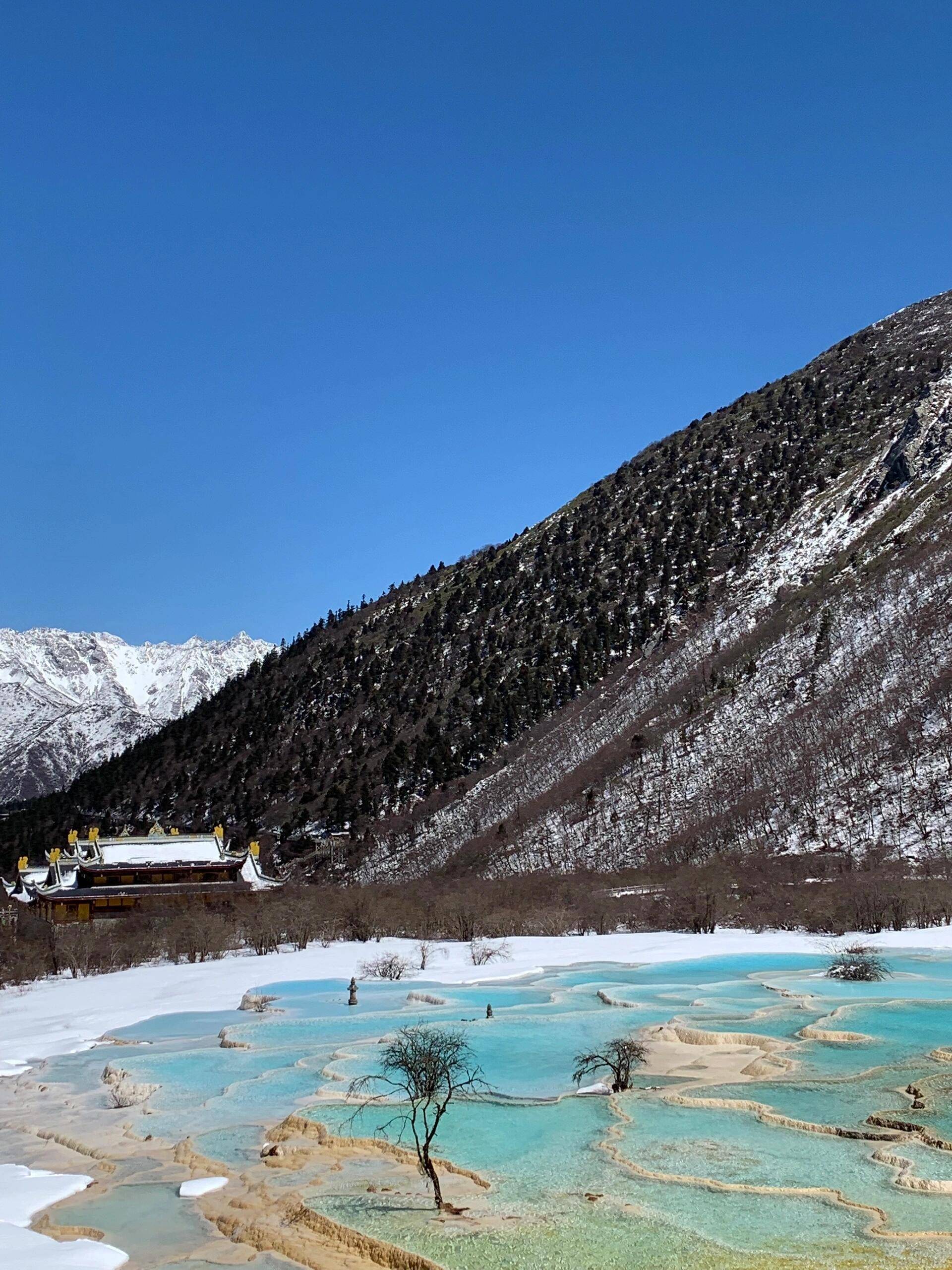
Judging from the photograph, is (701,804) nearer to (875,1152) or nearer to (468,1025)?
(468,1025)

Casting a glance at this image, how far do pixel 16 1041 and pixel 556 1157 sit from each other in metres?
21.7

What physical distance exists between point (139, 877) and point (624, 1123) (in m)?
63.6

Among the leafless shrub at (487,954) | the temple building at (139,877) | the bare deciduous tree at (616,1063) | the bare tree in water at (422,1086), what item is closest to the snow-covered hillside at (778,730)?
the temple building at (139,877)

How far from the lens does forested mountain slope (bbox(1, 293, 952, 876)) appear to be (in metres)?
82.4

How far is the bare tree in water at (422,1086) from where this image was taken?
54.2ft

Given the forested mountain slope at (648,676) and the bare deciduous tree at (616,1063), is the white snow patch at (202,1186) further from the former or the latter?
the forested mountain slope at (648,676)

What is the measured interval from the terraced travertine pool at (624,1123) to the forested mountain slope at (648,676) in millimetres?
41751

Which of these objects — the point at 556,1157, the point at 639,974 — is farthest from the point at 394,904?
the point at 556,1157

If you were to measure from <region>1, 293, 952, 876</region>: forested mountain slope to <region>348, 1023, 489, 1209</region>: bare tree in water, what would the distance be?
167 feet

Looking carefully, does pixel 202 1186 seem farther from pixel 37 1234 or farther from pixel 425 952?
pixel 425 952

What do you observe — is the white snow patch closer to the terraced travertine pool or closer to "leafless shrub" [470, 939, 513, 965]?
the terraced travertine pool

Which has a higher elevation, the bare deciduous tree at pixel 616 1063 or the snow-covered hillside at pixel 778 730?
the snow-covered hillside at pixel 778 730

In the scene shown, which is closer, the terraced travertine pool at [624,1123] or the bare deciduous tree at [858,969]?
the terraced travertine pool at [624,1123]

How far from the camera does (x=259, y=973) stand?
4706 centimetres
